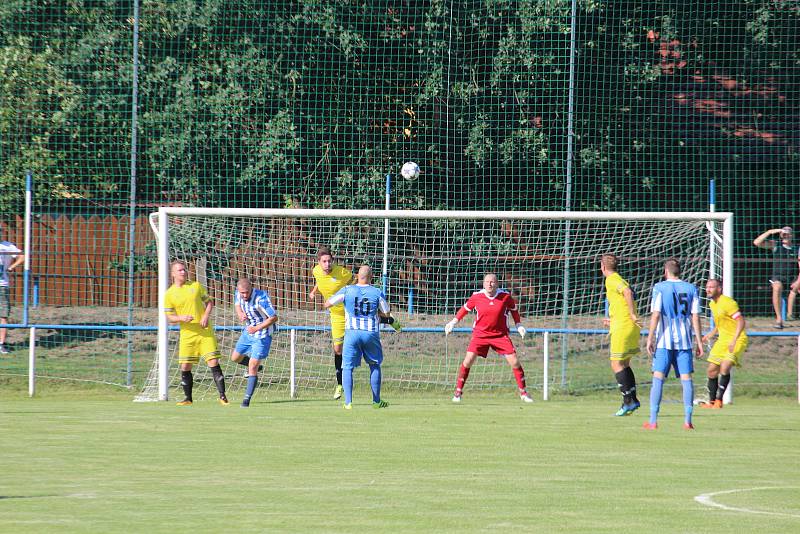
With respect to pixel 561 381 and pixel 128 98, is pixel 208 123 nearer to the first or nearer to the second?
pixel 128 98

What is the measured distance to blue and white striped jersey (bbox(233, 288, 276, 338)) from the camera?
16.7m

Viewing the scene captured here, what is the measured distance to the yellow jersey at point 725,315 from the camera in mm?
17094

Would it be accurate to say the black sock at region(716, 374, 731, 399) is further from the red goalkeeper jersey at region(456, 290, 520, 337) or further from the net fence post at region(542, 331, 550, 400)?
the red goalkeeper jersey at region(456, 290, 520, 337)

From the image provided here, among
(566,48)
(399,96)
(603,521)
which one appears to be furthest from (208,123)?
(603,521)

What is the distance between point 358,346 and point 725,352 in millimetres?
5265

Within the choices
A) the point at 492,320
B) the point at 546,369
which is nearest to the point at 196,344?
the point at 492,320

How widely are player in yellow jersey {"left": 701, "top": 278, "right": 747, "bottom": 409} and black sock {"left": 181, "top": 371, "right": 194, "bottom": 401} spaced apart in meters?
7.13

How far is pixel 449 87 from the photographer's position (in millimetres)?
24859

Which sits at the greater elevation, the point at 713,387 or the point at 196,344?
the point at 196,344

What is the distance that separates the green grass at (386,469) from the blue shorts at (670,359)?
71 centimetres

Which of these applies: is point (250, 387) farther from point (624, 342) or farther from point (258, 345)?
point (624, 342)

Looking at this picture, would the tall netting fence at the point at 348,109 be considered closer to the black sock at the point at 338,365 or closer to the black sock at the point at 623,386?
the black sock at the point at 338,365

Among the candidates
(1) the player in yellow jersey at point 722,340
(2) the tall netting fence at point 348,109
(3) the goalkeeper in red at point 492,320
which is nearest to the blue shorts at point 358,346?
(3) the goalkeeper in red at point 492,320

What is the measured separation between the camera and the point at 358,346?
51.8ft
